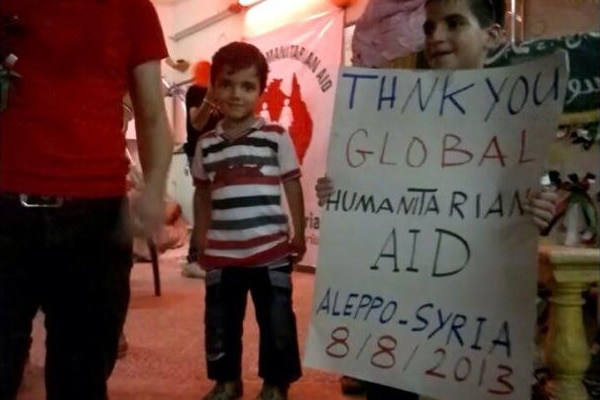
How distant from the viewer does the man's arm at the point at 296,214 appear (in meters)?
1.75

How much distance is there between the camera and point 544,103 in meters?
1.09

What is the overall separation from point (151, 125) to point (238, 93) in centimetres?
80

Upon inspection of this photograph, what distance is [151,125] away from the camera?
3.28ft

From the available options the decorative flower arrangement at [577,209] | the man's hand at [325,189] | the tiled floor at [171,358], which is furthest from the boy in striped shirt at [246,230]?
the decorative flower arrangement at [577,209]

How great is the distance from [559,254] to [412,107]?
0.34m

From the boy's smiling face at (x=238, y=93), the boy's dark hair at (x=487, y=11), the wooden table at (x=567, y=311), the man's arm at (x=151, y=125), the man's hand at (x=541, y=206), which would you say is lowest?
the wooden table at (x=567, y=311)

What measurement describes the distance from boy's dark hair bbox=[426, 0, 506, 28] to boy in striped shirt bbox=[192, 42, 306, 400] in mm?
604

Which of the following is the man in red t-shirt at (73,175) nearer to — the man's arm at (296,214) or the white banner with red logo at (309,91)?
the man's arm at (296,214)

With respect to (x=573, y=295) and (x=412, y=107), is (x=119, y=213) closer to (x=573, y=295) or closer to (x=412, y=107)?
(x=412, y=107)

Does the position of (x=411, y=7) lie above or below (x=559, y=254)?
above

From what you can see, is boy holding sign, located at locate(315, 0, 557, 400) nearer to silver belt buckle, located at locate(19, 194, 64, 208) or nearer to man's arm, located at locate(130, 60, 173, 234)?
man's arm, located at locate(130, 60, 173, 234)

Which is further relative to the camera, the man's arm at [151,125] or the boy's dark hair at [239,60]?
the boy's dark hair at [239,60]

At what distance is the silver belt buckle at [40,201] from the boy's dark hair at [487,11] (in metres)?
0.73

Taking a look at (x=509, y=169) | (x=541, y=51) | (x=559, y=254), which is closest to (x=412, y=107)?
(x=509, y=169)
